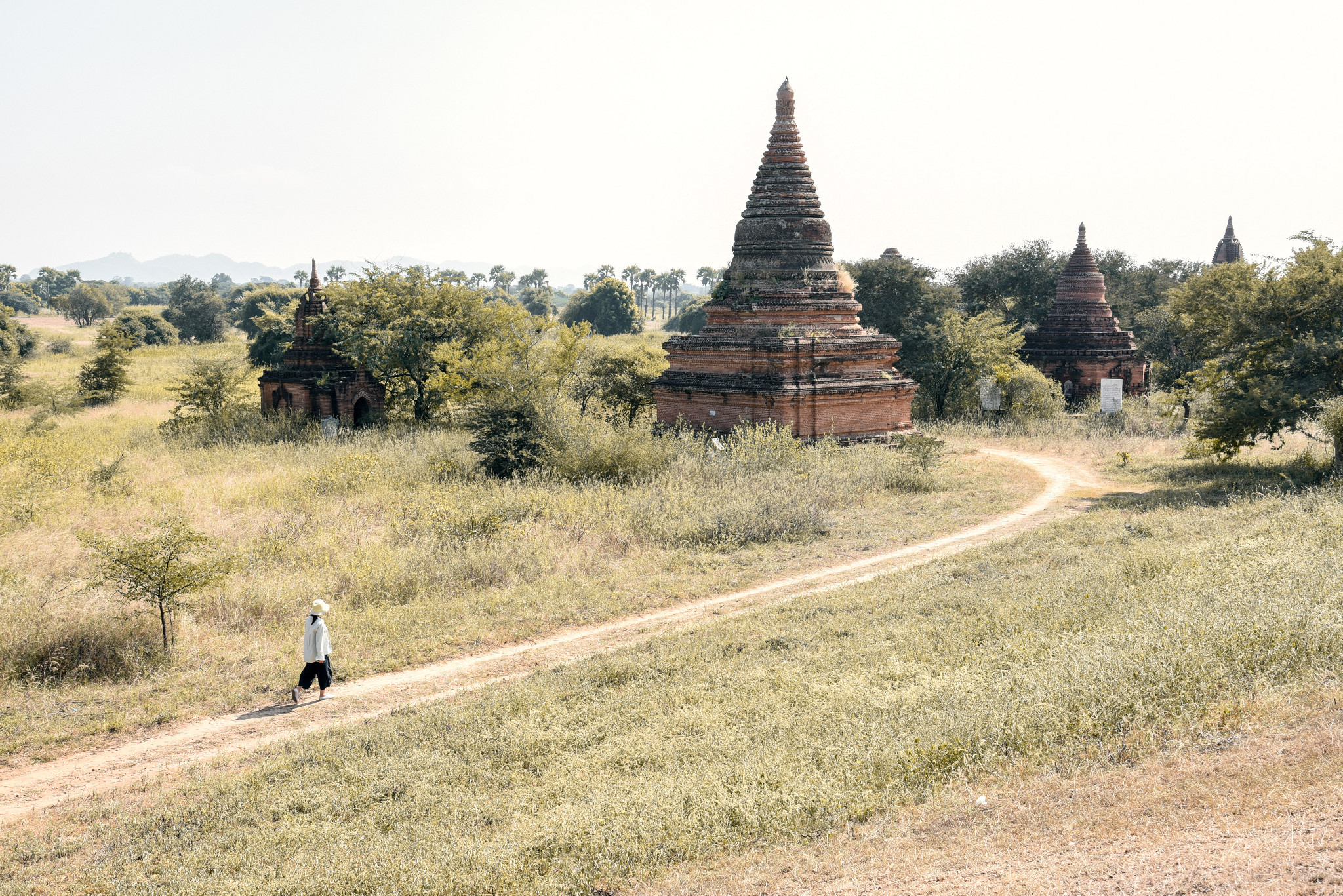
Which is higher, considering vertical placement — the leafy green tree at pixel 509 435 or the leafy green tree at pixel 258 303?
the leafy green tree at pixel 258 303

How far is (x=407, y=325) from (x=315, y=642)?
18.5 metres

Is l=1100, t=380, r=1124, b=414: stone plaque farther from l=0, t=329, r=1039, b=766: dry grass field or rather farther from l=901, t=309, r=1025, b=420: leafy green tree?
l=0, t=329, r=1039, b=766: dry grass field

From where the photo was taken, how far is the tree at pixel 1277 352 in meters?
15.2

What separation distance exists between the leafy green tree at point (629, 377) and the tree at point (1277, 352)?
1246 cm

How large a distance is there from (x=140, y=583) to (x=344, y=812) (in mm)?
4664

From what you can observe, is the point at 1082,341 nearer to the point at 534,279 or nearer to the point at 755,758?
the point at 755,758

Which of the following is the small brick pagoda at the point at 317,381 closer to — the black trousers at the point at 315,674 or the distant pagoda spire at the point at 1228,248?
the black trousers at the point at 315,674

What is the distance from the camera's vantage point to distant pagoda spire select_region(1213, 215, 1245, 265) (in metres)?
44.7

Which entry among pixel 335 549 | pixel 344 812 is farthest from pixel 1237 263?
pixel 344 812

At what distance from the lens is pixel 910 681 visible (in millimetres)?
7324

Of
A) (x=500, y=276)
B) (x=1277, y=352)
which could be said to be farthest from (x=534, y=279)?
(x=1277, y=352)

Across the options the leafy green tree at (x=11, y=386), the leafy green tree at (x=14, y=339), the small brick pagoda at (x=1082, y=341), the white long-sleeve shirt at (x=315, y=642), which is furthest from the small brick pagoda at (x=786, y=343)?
the leafy green tree at (x=14, y=339)

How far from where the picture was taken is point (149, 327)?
63.4 metres

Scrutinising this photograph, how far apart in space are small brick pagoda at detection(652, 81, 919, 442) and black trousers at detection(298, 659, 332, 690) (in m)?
12.4
